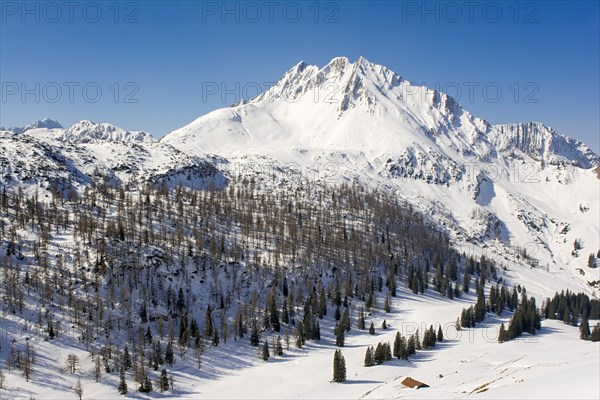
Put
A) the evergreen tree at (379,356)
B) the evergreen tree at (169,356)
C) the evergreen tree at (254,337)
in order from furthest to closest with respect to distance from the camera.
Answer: the evergreen tree at (254,337) → the evergreen tree at (379,356) → the evergreen tree at (169,356)

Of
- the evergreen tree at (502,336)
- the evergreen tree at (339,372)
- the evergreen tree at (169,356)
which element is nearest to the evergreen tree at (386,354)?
the evergreen tree at (339,372)

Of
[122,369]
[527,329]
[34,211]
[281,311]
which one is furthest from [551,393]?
[34,211]

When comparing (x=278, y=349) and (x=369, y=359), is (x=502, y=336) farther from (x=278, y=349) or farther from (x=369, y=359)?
(x=278, y=349)

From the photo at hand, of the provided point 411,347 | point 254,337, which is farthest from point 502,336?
point 254,337

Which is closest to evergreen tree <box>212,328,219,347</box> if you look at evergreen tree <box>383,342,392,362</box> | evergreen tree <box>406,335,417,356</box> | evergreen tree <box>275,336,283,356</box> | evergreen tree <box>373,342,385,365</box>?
evergreen tree <box>275,336,283,356</box>

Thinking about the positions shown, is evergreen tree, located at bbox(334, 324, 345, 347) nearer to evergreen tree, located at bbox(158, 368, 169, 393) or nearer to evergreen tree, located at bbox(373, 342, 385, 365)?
evergreen tree, located at bbox(373, 342, 385, 365)

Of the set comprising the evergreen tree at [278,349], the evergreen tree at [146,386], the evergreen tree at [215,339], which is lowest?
the evergreen tree at [146,386]

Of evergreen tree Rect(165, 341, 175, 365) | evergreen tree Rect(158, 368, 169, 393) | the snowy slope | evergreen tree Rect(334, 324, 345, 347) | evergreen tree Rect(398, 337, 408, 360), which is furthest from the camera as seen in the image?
evergreen tree Rect(334, 324, 345, 347)

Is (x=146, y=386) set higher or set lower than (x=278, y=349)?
lower

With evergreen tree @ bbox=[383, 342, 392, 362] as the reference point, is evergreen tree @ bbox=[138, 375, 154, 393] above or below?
below

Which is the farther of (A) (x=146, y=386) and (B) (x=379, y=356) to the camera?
(B) (x=379, y=356)

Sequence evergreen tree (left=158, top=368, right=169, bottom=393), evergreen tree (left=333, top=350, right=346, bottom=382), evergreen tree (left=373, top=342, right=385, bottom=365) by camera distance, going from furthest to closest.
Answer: evergreen tree (left=373, top=342, right=385, bottom=365), evergreen tree (left=333, top=350, right=346, bottom=382), evergreen tree (left=158, top=368, right=169, bottom=393)

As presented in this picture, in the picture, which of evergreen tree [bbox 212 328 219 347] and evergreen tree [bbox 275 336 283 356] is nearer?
evergreen tree [bbox 275 336 283 356]

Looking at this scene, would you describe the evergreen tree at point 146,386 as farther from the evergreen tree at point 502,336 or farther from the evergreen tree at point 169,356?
the evergreen tree at point 502,336
